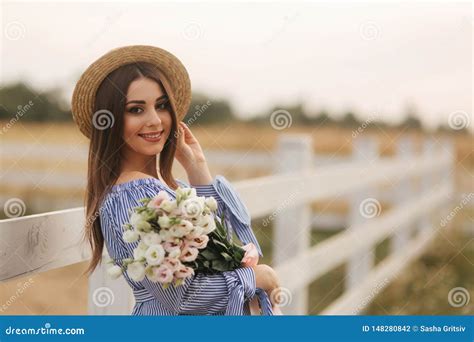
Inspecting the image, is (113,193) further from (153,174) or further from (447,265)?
(447,265)

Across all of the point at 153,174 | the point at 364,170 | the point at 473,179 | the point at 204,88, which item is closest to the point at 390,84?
the point at 364,170

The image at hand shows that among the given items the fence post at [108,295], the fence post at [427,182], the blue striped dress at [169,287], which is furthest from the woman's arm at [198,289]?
the fence post at [427,182]

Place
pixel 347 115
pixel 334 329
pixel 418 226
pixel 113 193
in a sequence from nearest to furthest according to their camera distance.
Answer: pixel 113 193 < pixel 334 329 < pixel 347 115 < pixel 418 226

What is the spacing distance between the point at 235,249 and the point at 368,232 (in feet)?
8.39

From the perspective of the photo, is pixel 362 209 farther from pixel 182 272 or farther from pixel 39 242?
pixel 182 272

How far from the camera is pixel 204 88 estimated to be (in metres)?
2.82

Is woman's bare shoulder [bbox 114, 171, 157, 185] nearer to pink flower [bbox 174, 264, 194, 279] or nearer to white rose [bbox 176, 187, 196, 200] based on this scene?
white rose [bbox 176, 187, 196, 200]

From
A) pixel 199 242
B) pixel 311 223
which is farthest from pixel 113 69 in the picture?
pixel 311 223

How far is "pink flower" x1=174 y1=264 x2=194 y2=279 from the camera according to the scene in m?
1.78

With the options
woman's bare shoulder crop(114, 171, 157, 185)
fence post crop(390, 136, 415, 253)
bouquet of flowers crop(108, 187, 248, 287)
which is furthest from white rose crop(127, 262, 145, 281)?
fence post crop(390, 136, 415, 253)

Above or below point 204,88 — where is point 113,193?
below

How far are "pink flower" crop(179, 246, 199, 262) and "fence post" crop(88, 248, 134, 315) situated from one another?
1.63ft

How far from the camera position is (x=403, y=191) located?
5602mm

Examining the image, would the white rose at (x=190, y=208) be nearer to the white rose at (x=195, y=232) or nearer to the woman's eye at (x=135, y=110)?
the white rose at (x=195, y=232)
